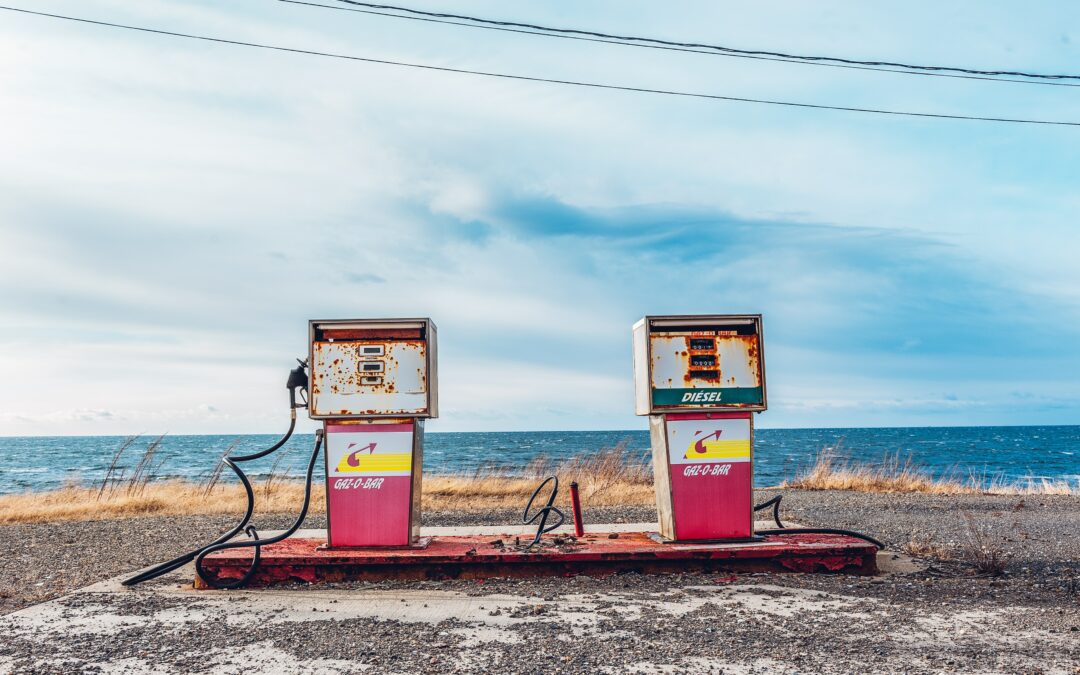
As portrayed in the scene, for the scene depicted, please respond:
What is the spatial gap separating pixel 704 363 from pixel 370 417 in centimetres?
293

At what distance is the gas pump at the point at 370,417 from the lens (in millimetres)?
7207

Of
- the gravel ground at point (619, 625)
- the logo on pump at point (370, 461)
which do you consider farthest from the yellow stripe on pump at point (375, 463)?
the gravel ground at point (619, 625)

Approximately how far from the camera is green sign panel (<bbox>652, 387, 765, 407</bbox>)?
7.36 meters

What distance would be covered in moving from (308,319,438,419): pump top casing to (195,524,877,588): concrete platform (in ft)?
3.90

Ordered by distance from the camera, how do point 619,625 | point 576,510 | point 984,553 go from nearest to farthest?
point 619,625 → point 576,510 → point 984,553

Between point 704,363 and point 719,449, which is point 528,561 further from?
point 704,363

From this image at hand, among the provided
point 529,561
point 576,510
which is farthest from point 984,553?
point 529,561

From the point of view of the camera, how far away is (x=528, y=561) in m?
6.86

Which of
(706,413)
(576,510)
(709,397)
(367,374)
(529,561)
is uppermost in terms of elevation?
(367,374)

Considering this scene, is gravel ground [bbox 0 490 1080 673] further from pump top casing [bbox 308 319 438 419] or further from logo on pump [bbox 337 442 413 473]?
pump top casing [bbox 308 319 438 419]

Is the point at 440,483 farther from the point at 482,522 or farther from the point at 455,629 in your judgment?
the point at 455,629

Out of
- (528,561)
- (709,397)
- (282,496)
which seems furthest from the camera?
(282,496)

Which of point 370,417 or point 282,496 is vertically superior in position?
point 370,417

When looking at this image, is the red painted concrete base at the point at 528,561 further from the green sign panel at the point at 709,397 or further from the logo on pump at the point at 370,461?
the green sign panel at the point at 709,397
